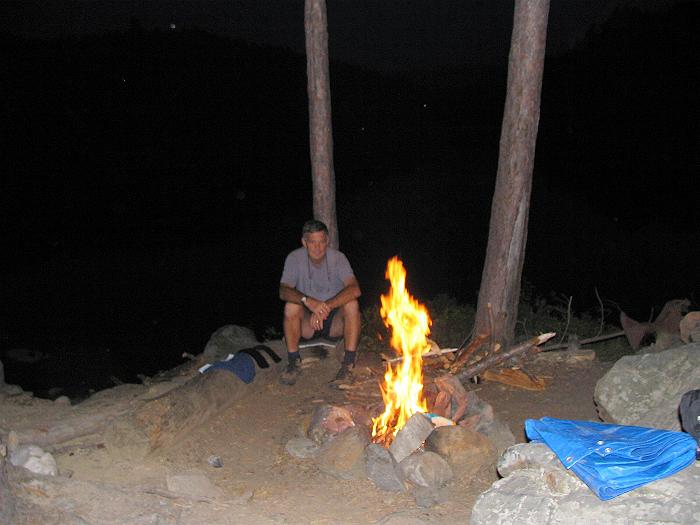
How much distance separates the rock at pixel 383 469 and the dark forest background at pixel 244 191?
8563 millimetres

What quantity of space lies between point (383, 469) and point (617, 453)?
1.73 m

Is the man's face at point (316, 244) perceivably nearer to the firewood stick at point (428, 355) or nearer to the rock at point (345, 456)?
the firewood stick at point (428, 355)

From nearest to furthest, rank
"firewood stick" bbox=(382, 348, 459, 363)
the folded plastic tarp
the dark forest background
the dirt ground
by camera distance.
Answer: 1. the folded plastic tarp
2. the dirt ground
3. "firewood stick" bbox=(382, 348, 459, 363)
4. the dark forest background

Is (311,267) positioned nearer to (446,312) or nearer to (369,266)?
(446,312)

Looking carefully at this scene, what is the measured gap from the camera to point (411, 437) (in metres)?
4.54

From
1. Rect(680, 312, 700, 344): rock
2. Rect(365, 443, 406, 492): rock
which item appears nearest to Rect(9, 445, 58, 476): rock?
Rect(365, 443, 406, 492): rock

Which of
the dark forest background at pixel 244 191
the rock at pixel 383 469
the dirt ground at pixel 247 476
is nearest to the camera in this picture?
the dirt ground at pixel 247 476

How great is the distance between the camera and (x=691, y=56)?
23344 millimetres

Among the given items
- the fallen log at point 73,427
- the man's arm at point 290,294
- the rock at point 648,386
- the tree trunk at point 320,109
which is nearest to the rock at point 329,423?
the man's arm at point 290,294

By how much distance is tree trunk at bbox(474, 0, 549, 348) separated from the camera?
580cm

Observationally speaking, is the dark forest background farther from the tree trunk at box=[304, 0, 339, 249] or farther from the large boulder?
the large boulder

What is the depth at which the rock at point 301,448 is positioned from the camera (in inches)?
185

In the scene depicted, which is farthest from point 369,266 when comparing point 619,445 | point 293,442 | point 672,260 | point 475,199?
point 619,445

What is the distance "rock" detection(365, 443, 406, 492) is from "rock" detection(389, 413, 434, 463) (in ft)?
0.23
